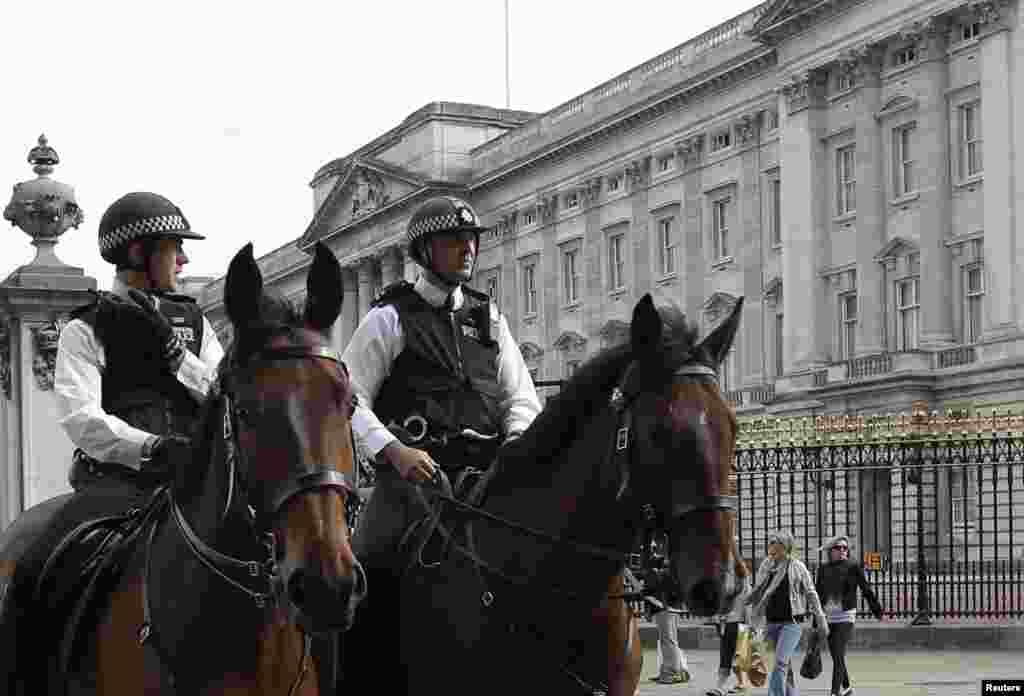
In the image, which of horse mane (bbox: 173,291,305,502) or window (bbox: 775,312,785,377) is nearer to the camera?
horse mane (bbox: 173,291,305,502)

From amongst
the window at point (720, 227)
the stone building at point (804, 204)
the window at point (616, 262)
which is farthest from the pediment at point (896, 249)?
the window at point (616, 262)

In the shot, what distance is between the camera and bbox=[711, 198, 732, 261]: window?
57844mm

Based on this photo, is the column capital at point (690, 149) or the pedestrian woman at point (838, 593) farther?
the column capital at point (690, 149)

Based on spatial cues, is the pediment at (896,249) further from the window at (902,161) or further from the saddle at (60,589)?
the saddle at (60,589)

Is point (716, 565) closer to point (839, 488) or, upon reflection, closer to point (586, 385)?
point (586, 385)

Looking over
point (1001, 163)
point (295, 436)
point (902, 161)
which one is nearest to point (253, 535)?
point (295, 436)

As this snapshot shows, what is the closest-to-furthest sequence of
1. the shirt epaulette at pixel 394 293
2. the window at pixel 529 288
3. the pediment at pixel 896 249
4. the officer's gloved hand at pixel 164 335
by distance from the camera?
1. the officer's gloved hand at pixel 164 335
2. the shirt epaulette at pixel 394 293
3. the pediment at pixel 896 249
4. the window at pixel 529 288

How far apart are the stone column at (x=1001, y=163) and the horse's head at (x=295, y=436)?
40087 millimetres

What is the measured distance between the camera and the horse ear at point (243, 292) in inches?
186

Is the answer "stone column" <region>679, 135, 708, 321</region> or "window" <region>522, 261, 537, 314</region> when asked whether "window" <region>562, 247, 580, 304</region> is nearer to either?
"window" <region>522, 261, 537, 314</region>

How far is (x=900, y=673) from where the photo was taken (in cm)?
1967

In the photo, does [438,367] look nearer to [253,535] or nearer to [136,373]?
[136,373]

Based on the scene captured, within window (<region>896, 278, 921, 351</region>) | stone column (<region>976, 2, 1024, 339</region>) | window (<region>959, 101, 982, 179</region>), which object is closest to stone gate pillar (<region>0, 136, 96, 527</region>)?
stone column (<region>976, 2, 1024, 339</region>)

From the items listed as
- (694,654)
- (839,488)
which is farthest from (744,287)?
(694,654)
